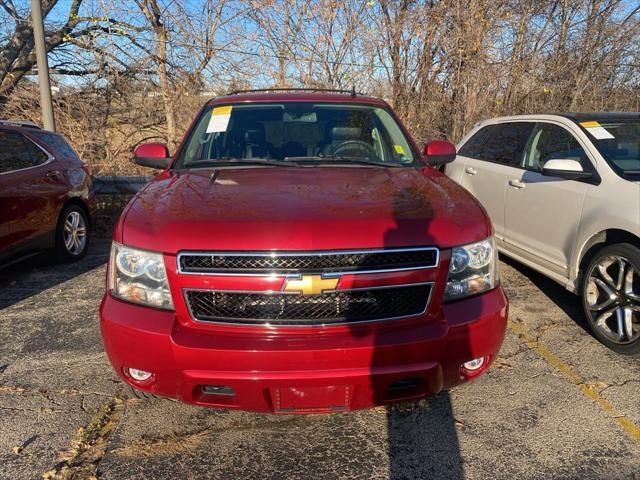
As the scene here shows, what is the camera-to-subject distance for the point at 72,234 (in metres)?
5.85

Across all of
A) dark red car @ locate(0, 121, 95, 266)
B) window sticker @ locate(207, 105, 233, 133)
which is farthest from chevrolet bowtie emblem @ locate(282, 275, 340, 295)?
dark red car @ locate(0, 121, 95, 266)

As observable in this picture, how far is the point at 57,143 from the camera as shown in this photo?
19.3 feet

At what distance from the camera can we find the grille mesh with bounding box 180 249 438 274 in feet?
6.96

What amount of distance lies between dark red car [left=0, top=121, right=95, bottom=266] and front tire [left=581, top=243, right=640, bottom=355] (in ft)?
16.9

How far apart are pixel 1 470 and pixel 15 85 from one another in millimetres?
10573

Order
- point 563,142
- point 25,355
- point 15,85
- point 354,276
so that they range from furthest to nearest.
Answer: point 15,85
point 563,142
point 25,355
point 354,276

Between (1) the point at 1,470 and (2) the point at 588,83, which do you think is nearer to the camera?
(1) the point at 1,470

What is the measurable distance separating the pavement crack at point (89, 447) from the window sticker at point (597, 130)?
4.06 meters

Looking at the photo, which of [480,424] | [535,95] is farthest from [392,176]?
[535,95]

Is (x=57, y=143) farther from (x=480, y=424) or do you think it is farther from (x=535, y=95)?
(x=535, y=95)

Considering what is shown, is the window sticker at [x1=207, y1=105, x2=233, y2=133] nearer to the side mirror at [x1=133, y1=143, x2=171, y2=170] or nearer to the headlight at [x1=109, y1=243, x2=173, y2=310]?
the side mirror at [x1=133, y1=143, x2=171, y2=170]

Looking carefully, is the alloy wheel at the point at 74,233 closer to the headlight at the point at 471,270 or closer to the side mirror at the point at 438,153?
the side mirror at the point at 438,153

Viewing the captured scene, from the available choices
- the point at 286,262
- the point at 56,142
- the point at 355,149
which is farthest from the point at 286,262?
the point at 56,142

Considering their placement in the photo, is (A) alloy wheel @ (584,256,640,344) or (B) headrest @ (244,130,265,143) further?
(B) headrest @ (244,130,265,143)
